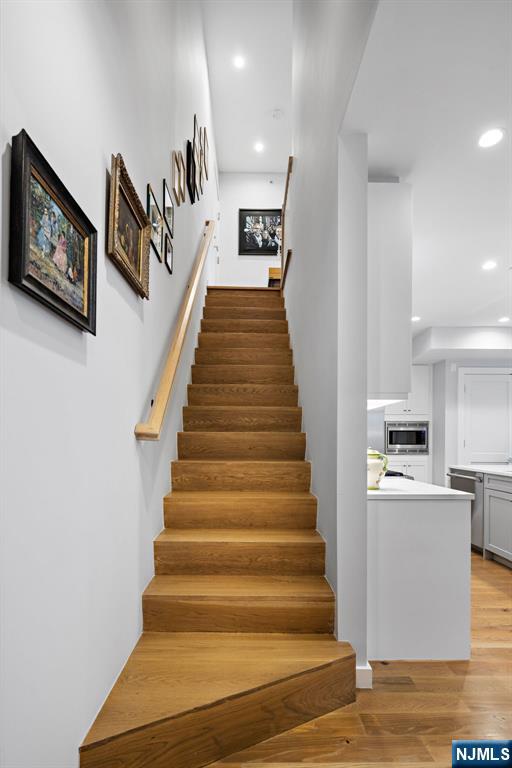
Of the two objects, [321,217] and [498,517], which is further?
[498,517]

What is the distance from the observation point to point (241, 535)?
252 cm

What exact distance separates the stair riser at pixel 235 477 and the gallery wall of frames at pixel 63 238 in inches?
48.2

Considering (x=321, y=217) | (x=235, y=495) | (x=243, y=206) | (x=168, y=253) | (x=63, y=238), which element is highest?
(x=243, y=206)

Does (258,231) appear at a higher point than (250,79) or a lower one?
lower

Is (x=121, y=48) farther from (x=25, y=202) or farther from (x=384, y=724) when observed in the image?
(x=384, y=724)

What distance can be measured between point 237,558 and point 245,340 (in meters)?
2.36

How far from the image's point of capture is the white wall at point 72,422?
100 centimetres

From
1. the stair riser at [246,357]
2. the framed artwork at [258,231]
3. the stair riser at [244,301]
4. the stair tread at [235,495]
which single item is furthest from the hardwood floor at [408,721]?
the framed artwork at [258,231]

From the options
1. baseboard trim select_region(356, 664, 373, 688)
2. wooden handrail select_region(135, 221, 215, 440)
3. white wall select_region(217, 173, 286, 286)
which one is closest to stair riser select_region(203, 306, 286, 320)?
wooden handrail select_region(135, 221, 215, 440)

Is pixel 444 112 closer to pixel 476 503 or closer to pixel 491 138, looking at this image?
pixel 491 138

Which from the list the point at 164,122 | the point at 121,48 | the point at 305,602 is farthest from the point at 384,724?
the point at 164,122

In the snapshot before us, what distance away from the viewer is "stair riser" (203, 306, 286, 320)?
488 centimetres

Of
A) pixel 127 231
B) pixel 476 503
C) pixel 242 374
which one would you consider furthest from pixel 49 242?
pixel 476 503

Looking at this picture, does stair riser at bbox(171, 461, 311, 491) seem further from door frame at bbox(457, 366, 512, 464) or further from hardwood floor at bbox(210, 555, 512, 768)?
door frame at bbox(457, 366, 512, 464)
